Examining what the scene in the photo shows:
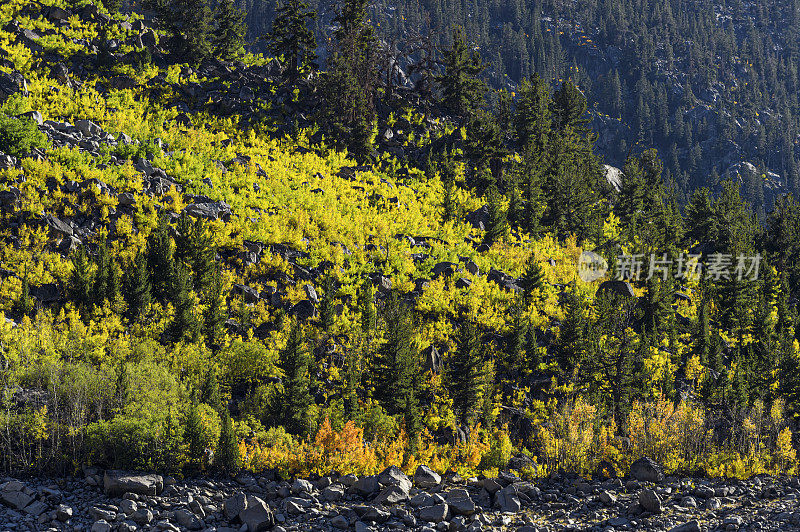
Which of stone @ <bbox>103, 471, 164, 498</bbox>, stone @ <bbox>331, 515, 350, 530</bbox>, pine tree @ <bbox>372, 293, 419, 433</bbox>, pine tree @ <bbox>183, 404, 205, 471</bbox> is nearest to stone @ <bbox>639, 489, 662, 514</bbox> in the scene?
pine tree @ <bbox>372, 293, 419, 433</bbox>

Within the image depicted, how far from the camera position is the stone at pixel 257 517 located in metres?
18.7

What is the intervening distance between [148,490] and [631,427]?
24.5m

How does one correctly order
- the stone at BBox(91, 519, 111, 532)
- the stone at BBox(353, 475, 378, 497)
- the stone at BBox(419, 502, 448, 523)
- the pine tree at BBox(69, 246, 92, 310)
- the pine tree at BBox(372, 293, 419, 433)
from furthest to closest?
the pine tree at BBox(372, 293, 419, 433) → the pine tree at BBox(69, 246, 92, 310) → the stone at BBox(353, 475, 378, 497) → the stone at BBox(419, 502, 448, 523) → the stone at BBox(91, 519, 111, 532)

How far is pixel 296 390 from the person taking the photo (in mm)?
26969

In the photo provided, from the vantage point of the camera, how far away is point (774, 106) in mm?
170125

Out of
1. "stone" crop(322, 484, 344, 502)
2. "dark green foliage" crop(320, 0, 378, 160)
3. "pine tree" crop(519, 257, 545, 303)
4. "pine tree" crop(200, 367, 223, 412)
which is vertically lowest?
"stone" crop(322, 484, 344, 502)

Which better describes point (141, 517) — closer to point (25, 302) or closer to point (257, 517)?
point (257, 517)

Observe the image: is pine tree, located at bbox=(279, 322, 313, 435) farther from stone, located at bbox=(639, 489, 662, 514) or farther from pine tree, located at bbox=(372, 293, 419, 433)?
stone, located at bbox=(639, 489, 662, 514)

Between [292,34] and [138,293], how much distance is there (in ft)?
129

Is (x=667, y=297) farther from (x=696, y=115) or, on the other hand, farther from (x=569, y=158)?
(x=696, y=115)

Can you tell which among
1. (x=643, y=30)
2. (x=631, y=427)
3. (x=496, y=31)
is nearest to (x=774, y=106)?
(x=643, y=30)

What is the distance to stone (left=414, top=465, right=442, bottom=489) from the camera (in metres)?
23.5

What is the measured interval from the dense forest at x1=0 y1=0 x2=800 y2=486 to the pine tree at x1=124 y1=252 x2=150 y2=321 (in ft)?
0.61

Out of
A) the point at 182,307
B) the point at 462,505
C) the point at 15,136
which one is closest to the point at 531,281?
the point at 462,505
